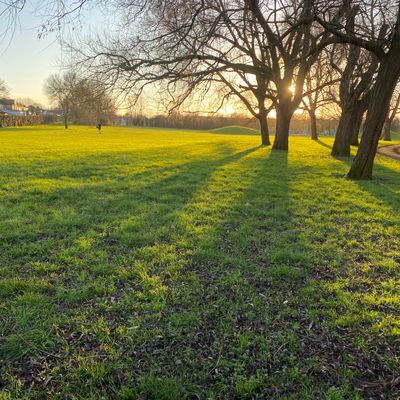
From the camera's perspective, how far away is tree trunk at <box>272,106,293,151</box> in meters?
19.0

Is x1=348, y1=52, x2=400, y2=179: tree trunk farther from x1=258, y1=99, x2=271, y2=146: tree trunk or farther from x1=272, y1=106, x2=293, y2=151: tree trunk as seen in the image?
x1=258, y1=99, x2=271, y2=146: tree trunk

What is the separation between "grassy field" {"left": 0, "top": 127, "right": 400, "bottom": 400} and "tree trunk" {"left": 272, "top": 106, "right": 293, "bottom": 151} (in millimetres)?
12582

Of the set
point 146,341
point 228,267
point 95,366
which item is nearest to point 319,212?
point 228,267

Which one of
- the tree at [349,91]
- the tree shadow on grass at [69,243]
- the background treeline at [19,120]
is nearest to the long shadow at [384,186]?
the tree at [349,91]

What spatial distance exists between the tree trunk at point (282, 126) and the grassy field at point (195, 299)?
12.6 meters

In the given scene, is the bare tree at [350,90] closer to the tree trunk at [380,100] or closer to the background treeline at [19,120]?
the tree trunk at [380,100]

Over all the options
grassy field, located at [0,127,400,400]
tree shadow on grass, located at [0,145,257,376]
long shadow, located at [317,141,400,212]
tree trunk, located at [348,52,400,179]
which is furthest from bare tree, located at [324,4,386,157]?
tree shadow on grass, located at [0,145,257,376]

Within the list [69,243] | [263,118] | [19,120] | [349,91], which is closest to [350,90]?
[349,91]

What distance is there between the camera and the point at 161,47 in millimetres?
9383

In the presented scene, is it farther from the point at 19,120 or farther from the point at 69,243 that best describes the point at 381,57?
the point at 19,120

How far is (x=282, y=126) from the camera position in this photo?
64.2 feet

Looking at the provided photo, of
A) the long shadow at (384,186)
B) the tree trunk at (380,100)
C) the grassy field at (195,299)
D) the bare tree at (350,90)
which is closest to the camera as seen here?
the grassy field at (195,299)

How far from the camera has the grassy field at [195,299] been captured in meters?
2.57

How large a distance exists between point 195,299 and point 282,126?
17.7 meters
